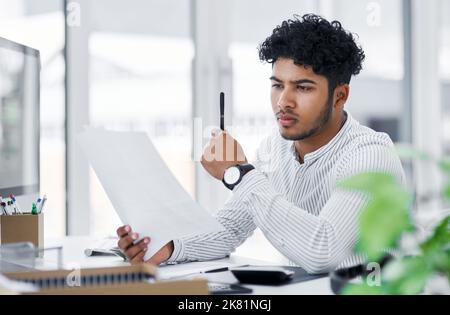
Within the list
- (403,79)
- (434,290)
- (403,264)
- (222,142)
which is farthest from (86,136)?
(403,79)

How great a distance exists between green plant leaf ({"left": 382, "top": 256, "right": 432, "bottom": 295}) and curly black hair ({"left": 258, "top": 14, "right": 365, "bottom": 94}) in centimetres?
129

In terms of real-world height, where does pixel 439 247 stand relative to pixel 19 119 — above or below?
below

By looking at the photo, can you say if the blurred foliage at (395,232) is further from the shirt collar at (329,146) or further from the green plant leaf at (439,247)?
the shirt collar at (329,146)

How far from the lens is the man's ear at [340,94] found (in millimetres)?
1862

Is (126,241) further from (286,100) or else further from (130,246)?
(286,100)

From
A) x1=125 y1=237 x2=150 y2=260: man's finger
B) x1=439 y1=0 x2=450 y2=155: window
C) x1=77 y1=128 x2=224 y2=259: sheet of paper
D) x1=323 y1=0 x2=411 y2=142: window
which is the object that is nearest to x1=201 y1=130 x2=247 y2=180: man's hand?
x1=77 y1=128 x2=224 y2=259: sheet of paper

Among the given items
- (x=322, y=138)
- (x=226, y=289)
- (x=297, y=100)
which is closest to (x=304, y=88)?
(x=297, y=100)

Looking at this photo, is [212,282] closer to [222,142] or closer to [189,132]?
[222,142]

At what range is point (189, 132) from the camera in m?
3.09

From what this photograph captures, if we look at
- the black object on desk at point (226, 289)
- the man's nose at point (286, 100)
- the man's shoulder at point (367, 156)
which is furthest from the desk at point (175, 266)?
the man's nose at point (286, 100)

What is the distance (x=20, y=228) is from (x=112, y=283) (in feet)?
2.30

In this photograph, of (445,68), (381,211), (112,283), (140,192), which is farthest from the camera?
(445,68)

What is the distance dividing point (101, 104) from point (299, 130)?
51.4 inches

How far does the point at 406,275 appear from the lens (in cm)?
52
